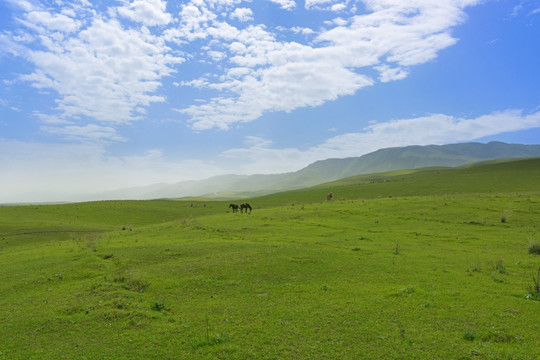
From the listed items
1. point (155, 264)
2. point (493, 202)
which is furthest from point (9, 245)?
point (493, 202)

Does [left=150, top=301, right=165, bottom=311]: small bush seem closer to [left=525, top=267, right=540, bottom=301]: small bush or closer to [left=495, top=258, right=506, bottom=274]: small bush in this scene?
[left=525, top=267, right=540, bottom=301]: small bush

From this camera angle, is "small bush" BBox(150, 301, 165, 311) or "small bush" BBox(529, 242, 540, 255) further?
"small bush" BBox(529, 242, 540, 255)

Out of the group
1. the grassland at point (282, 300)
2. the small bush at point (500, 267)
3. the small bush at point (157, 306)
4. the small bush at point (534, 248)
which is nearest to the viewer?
the grassland at point (282, 300)

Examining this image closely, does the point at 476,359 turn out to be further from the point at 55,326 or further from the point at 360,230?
the point at 360,230

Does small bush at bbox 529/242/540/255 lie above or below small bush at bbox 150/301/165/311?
below

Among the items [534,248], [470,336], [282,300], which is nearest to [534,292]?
[470,336]

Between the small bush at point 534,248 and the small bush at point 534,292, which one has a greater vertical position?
the small bush at point 534,292

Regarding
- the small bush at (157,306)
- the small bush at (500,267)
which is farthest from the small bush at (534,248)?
the small bush at (157,306)

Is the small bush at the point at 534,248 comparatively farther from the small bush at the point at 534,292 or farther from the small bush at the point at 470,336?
the small bush at the point at 470,336

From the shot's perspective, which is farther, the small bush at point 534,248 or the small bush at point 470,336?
the small bush at point 534,248

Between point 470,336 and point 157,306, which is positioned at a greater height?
point 157,306

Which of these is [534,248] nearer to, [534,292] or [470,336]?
[534,292]

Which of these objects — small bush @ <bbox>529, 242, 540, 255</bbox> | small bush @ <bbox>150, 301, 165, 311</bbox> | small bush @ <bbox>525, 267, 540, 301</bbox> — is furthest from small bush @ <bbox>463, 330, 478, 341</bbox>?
small bush @ <bbox>529, 242, 540, 255</bbox>

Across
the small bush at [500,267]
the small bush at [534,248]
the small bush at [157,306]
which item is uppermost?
the small bush at [157,306]
